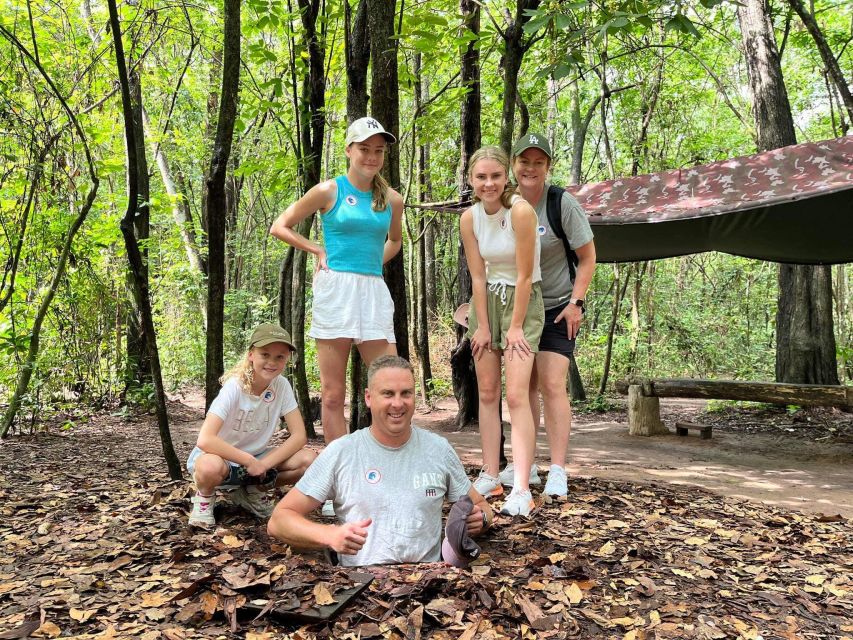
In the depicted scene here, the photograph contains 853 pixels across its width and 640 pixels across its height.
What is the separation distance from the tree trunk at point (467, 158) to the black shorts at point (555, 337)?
212cm

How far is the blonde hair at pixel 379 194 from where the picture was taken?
3.02 meters

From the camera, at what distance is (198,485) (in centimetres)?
265

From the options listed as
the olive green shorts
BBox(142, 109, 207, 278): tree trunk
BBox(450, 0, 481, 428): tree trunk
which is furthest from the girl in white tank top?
BBox(142, 109, 207, 278): tree trunk

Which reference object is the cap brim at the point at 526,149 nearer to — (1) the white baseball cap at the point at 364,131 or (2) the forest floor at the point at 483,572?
(1) the white baseball cap at the point at 364,131

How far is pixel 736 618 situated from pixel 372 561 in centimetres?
118

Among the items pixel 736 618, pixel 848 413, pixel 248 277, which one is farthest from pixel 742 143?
pixel 736 618

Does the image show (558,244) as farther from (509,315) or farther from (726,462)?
(726,462)

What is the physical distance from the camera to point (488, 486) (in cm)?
314

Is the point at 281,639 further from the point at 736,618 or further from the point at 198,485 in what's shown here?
the point at 736,618

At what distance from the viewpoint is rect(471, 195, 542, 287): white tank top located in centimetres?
302

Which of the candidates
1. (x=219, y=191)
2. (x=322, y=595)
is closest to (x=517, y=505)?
(x=322, y=595)

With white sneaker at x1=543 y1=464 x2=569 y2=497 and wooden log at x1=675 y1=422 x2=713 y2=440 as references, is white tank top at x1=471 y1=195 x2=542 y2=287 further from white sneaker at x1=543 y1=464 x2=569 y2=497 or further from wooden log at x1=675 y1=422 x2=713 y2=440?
wooden log at x1=675 y1=422 x2=713 y2=440

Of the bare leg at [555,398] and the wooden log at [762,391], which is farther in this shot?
the wooden log at [762,391]

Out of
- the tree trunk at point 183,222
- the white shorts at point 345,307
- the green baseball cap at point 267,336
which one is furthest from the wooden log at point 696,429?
the tree trunk at point 183,222
